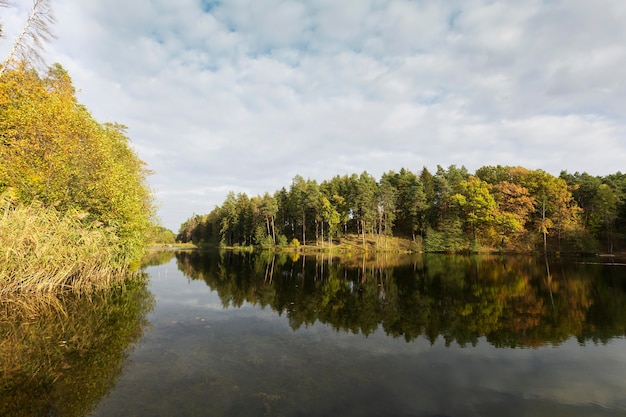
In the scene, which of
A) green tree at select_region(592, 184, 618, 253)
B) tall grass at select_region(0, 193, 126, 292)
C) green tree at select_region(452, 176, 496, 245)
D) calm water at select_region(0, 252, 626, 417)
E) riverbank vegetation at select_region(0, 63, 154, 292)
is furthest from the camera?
green tree at select_region(452, 176, 496, 245)

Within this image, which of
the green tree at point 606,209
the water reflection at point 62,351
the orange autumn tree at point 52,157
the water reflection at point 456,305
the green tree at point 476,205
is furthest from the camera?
the green tree at point 476,205

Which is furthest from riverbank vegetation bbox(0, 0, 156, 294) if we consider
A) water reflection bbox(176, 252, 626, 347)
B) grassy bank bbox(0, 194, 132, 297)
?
water reflection bbox(176, 252, 626, 347)

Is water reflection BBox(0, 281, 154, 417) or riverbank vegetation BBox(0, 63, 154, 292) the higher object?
riverbank vegetation BBox(0, 63, 154, 292)

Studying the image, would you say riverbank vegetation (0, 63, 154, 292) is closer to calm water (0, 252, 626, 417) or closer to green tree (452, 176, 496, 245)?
calm water (0, 252, 626, 417)

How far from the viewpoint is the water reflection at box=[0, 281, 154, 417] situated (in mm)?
→ 7047

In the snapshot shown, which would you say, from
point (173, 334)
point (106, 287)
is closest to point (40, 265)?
point (106, 287)

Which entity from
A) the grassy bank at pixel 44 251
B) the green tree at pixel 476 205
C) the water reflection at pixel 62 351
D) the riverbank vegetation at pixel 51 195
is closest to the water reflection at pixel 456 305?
the water reflection at pixel 62 351

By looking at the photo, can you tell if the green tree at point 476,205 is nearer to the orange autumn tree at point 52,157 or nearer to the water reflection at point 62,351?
the orange autumn tree at point 52,157

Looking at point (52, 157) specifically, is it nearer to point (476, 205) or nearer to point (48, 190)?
point (48, 190)

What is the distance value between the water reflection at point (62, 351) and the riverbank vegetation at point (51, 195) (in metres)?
2.06

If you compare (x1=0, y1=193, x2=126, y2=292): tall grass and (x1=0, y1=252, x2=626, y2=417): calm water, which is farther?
(x1=0, y1=193, x2=126, y2=292): tall grass

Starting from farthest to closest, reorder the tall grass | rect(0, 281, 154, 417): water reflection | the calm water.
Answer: the tall grass, the calm water, rect(0, 281, 154, 417): water reflection

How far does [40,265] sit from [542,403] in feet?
71.0

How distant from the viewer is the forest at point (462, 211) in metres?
70.4
